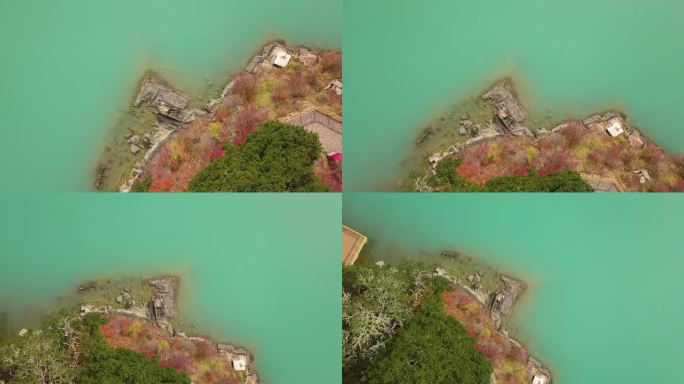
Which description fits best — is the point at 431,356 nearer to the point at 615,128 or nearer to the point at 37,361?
the point at 615,128

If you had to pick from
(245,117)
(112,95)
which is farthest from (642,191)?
(112,95)

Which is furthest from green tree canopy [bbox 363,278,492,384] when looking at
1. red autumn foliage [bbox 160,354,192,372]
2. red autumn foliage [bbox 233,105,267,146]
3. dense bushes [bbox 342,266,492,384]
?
red autumn foliage [bbox 233,105,267,146]

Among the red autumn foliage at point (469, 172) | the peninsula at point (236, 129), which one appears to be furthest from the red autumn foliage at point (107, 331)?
the red autumn foliage at point (469, 172)

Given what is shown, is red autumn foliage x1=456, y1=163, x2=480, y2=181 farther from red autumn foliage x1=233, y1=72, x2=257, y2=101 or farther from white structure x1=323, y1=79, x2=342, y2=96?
red autumn foliage x1=233, y1=72, x2=257, y2=101

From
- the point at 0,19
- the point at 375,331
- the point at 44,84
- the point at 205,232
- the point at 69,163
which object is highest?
the point at 0,19

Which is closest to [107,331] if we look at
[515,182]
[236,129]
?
[236,129]

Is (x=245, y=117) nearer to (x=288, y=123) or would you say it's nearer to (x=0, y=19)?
(x=288, y=123)
